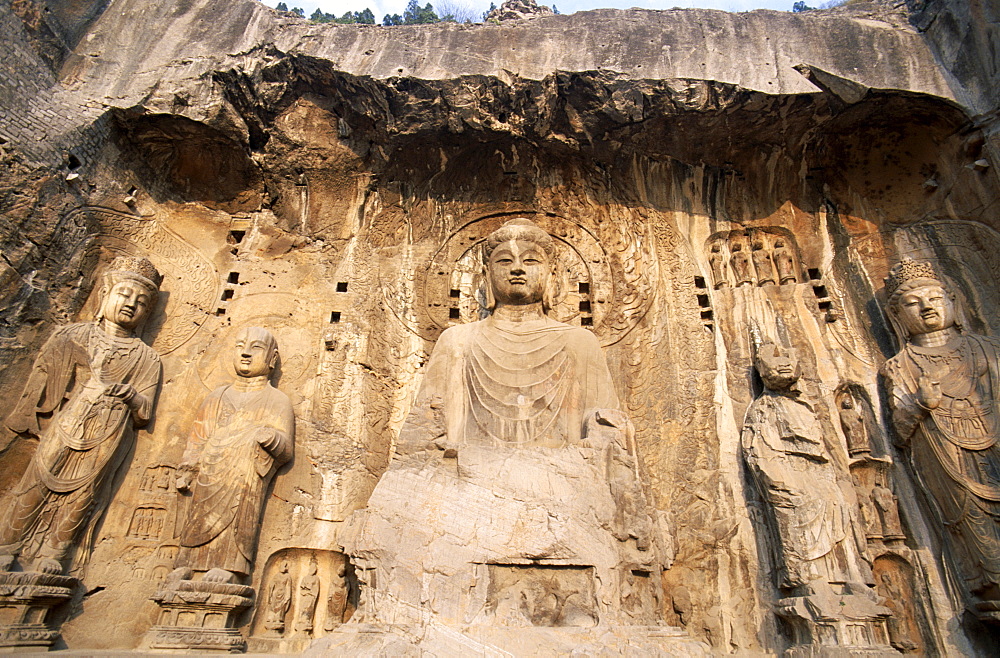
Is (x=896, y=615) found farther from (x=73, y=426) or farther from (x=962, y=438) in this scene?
(x=73, y=426)

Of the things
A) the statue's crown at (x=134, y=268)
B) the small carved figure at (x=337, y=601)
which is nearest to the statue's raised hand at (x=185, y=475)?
the small carved figure at (x=337, y=601)

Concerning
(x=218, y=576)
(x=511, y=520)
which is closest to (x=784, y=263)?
(x=511, y=520)

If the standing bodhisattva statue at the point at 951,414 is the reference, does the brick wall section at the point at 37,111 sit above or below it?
above

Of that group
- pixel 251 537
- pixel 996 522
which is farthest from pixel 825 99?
pixel 251 537

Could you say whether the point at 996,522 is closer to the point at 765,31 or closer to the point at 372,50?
the point at 765,31

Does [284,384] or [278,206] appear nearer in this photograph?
[284,384]

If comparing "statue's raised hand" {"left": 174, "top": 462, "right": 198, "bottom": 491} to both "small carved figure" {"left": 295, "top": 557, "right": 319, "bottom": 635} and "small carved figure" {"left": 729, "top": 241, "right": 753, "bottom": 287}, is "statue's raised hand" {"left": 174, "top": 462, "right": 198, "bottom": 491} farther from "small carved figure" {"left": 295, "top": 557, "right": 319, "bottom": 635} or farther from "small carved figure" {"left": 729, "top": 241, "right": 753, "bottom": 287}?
"small carved figure" {"left": 729, "top": 241, "right": 753, "bottom": 287}

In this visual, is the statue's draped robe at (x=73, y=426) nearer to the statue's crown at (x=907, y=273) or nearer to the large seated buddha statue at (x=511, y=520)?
the large seated buddha statue at (x=511, y=520)

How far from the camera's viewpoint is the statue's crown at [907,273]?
5.71 m

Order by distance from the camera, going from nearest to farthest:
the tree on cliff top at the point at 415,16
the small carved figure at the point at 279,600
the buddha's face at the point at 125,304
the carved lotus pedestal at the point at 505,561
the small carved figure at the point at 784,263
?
the carved lotus pedestal at the point at 505,561 → the small carved figure at the point at 279,600 → the buddha's face at the point at 125,304 → the small carved figure at the point at 784,263 → the tree on cliff top at the point at 415,16

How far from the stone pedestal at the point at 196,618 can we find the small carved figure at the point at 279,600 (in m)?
0.35

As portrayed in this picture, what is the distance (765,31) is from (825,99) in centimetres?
90

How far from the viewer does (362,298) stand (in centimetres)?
673

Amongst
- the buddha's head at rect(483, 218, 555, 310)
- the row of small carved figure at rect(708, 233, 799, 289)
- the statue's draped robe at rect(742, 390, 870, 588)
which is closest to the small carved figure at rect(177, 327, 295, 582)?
the buddha's head at rect(483, 218, 555, 310)
